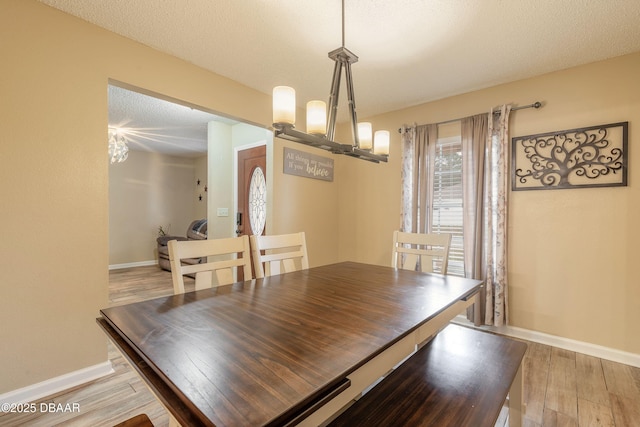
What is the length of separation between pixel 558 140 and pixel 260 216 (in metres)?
3.30

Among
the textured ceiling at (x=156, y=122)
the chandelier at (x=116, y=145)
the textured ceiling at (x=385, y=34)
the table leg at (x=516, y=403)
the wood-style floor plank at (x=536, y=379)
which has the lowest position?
the wood-style floor plank at (x=536, y=379)

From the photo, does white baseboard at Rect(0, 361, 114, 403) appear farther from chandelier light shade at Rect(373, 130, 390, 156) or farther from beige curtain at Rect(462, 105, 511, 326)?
beige curtain at Rect(462, 105, 511, 326)

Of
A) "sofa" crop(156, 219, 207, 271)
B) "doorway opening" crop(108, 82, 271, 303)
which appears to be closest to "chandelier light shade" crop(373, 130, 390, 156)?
"doorway opening" crop(108, 82, 271, 303)

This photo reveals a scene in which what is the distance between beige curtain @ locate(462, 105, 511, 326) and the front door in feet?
7.97

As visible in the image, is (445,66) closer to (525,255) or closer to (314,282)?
(525,255)

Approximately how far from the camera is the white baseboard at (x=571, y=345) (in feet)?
7.27

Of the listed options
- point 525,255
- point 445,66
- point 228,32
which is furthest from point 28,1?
point 525,255

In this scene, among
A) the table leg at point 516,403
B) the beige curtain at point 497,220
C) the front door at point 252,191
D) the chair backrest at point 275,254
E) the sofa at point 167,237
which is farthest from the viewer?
the sofa at point 167,237

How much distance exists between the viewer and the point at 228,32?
204 cm

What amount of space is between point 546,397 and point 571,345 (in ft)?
3.10

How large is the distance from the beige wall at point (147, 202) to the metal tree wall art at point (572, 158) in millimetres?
6300

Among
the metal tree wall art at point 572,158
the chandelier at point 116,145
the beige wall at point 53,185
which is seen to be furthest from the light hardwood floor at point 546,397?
the chandelier at point 116,145

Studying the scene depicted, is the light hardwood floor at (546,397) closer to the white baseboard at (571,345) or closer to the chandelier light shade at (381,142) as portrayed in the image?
the white baseboard at (571,345)

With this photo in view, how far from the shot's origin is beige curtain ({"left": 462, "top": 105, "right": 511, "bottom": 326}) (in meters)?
2.68
